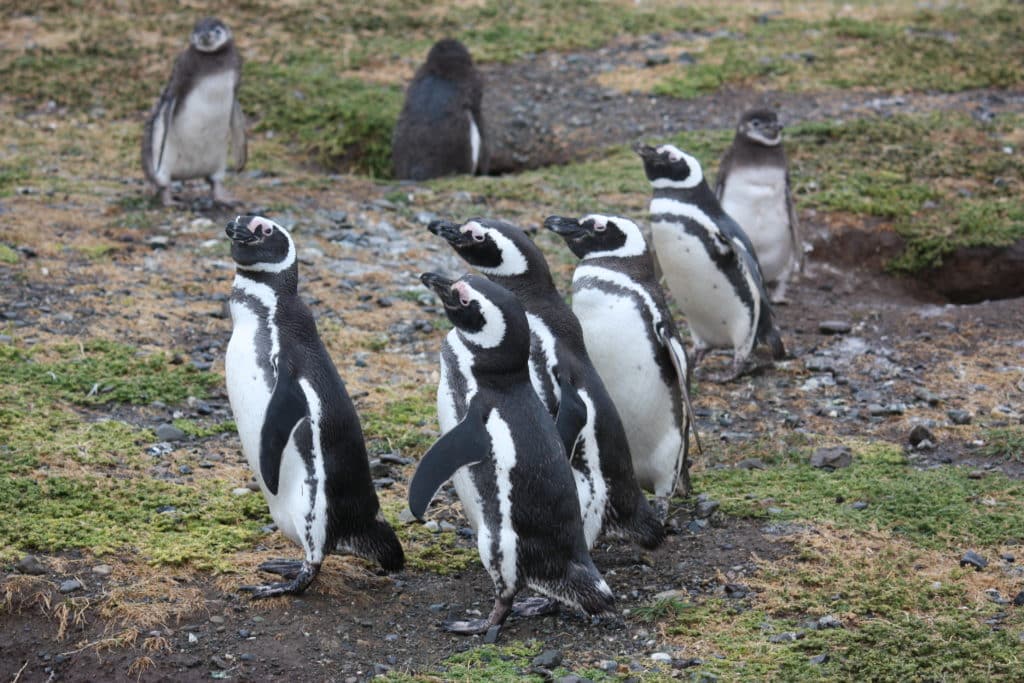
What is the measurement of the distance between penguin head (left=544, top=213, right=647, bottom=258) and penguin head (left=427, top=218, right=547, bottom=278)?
555 millimetres

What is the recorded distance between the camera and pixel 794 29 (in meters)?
12.4

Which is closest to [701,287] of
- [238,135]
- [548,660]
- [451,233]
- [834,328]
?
[834,328]

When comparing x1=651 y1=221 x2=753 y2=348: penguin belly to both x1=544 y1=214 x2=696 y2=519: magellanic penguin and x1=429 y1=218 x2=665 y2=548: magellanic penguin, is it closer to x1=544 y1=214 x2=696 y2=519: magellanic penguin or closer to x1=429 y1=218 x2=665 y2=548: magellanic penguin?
x1=544 y1=214 x2=696 y2=519: magellanic penguin

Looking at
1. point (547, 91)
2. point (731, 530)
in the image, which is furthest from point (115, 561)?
point (547, 91)

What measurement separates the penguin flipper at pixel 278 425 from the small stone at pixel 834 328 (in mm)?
4004

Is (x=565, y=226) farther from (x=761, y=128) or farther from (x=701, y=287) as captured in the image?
(x=761, y=128)

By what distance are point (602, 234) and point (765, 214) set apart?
2806 mm

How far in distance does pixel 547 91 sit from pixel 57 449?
23.4 feet

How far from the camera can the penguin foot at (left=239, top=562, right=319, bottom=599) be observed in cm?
428

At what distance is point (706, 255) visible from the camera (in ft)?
22.3

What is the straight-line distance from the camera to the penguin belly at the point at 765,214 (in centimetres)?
787

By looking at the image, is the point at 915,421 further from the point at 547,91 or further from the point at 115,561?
the point at 547,91

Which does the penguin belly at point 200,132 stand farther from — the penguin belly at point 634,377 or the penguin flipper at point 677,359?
the penguin flipper at point 677,359

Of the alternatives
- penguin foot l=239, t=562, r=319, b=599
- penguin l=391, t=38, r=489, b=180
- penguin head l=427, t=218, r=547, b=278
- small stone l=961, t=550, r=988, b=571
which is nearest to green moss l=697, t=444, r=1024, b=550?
small stone l=961, t=550, r=988, b=571
